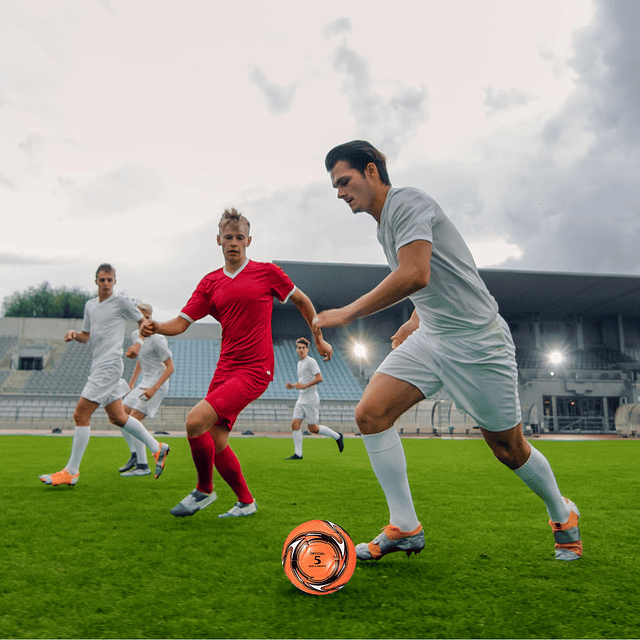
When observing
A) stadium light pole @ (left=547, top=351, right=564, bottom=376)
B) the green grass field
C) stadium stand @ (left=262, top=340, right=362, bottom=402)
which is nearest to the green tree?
stadium stand @ (left=262, top=340, right=362, bottom=402)

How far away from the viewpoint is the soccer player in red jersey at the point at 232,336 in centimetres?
386

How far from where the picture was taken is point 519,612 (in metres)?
2.13

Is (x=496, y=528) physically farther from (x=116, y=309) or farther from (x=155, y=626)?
(x=116, y=309)

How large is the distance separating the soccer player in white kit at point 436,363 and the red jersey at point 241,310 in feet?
4.24

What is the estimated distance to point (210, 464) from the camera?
3.96 m

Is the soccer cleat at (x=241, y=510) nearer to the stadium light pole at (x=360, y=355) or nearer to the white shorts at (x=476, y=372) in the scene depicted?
the white shorts at (x=476, y=372)

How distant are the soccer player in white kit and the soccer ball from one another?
53cm

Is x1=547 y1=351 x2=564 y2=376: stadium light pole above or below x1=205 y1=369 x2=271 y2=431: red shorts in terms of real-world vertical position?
above

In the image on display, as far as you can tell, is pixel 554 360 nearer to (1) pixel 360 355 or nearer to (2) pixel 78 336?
(1) pixel 360 355

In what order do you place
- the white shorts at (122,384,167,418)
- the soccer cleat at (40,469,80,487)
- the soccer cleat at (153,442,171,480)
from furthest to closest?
the white shorts at (122,384,167,418), the soccer cleat at (153,442,171,480), the soccer cleat at (40,469,80,487)

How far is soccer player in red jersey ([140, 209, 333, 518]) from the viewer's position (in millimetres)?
3859

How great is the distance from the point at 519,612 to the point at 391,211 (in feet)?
6.17

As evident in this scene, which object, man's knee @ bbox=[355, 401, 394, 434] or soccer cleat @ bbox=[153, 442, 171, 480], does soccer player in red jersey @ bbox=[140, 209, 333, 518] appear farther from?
soccer cleat @ bbox=[153, 442, 171, 480]

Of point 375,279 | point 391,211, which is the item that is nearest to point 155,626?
point 391,211
